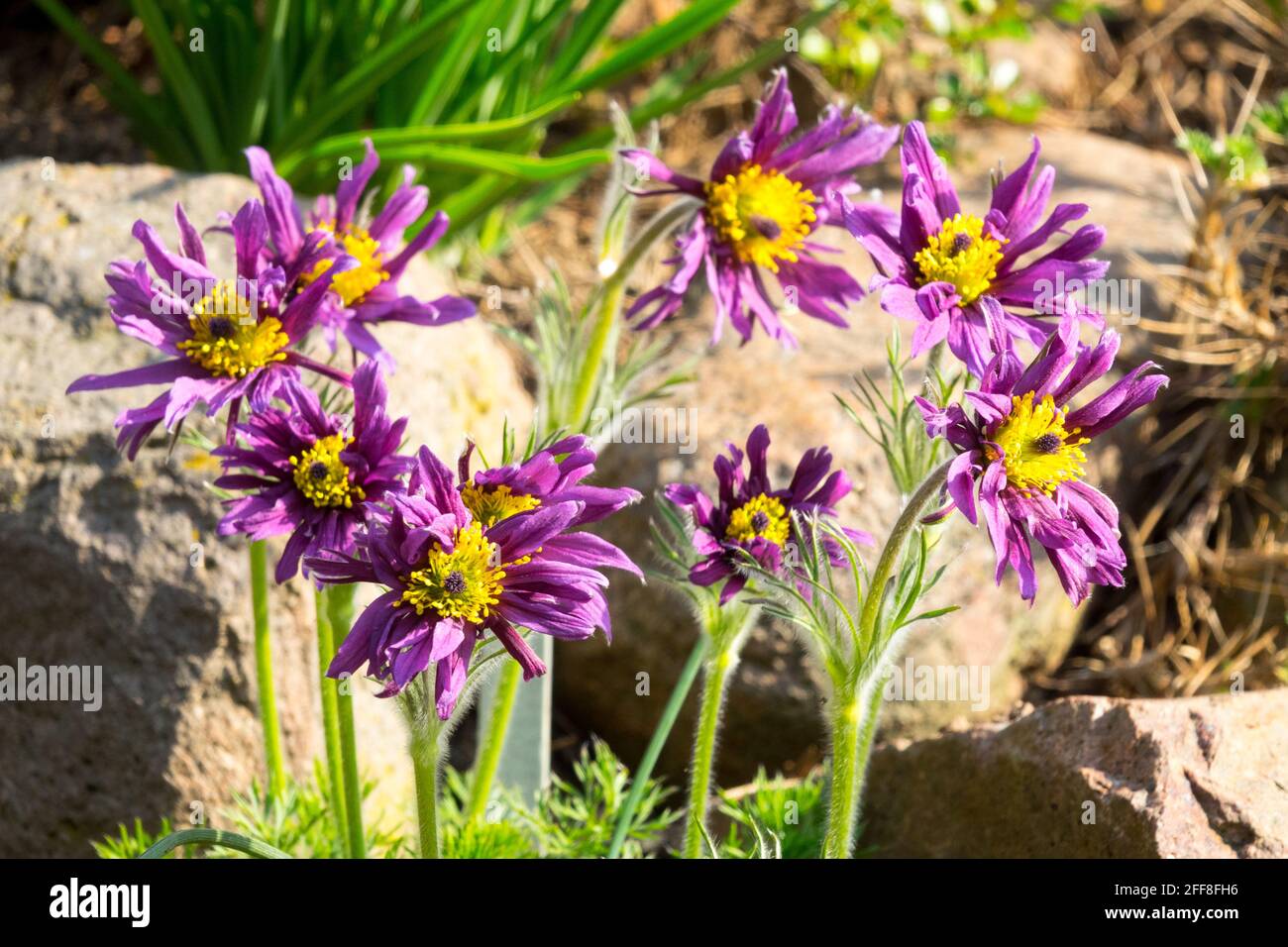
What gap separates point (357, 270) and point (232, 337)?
0.26m

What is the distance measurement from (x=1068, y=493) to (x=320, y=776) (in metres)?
1.41

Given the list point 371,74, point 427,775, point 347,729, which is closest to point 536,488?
point 427,775

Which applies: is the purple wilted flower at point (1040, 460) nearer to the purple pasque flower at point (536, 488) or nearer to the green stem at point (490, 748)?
the purple pasque flower at point (536, 488)

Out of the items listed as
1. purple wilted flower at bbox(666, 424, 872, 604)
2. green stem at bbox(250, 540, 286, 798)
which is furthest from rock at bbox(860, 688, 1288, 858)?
green stem at bbox(250, 540, 286, 798)

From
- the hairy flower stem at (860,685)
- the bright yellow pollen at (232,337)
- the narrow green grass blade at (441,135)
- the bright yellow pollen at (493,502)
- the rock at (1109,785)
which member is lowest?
the rock at (1109,785)

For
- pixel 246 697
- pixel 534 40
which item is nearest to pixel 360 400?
pixel 246 697

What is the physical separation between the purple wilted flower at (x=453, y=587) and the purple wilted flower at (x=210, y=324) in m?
0.32

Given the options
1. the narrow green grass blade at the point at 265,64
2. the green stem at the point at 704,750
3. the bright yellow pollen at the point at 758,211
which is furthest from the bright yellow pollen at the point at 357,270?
the narrow green grass blade at the point at 265,64

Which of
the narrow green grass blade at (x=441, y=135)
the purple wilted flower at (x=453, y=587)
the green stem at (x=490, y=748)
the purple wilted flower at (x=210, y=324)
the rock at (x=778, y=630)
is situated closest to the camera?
the purple wilted flower at (x=453, y=587)

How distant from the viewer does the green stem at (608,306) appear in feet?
6.89

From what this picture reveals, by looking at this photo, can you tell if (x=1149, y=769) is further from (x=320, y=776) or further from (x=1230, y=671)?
(x=320, y=776)

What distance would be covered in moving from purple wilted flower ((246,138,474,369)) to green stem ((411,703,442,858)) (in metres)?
0.50

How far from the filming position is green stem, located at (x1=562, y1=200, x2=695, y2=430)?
6.89 ft

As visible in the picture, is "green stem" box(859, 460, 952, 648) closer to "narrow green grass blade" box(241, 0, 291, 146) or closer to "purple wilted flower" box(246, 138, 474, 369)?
"purple wilted flower" box(246, 138, 474, 369)
